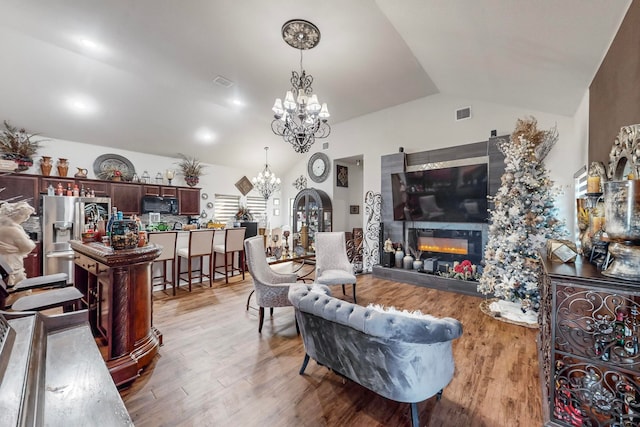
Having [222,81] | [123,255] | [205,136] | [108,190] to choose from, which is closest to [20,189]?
[108,190]

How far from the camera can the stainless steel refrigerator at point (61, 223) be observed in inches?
194

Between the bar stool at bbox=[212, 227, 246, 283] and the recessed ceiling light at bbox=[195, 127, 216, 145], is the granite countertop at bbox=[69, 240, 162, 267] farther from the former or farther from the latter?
the recessed ceiling light at bbox=[195, 127, 216, 145]

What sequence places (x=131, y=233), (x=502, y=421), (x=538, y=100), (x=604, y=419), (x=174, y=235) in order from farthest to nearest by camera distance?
(x=174, y=235)
(x=538, y=100)
(x=131, y=233)
(x=502, y=421)
(x=604, y=419)

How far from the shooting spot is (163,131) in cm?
600

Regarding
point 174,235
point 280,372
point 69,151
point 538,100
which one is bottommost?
point 280,372

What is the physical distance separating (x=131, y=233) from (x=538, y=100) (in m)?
5.33

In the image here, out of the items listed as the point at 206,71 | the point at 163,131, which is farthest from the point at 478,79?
the point at 163,131

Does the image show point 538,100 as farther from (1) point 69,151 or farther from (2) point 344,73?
(1) point 69,151

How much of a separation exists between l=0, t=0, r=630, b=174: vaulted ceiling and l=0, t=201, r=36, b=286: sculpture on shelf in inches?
100

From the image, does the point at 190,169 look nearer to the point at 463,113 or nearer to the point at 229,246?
the point at 229,246

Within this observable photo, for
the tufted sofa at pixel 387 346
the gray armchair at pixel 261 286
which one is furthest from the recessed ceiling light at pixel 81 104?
the tufted sofa at pixel 387 346

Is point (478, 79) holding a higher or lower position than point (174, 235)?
higher

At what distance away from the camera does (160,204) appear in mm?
6395

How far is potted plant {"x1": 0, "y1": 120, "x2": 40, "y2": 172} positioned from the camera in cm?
473
